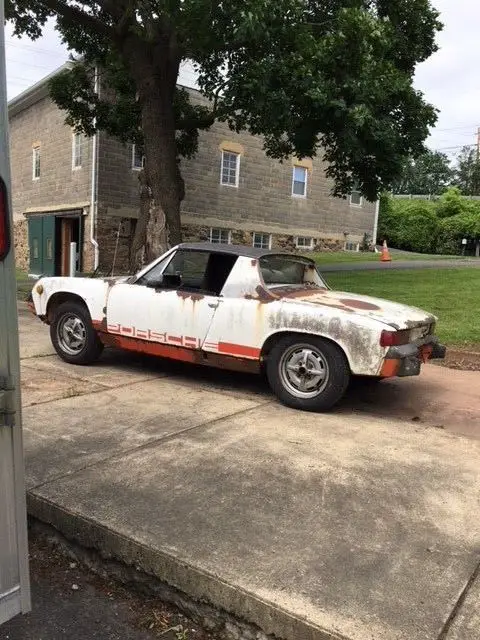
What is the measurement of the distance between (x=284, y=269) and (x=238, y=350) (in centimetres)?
115

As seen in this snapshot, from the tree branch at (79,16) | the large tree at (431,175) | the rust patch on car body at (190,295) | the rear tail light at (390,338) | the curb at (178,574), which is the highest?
the large tree at (431,175)

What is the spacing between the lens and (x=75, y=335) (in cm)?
666

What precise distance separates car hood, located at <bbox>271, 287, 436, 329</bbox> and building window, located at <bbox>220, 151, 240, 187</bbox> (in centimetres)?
1670

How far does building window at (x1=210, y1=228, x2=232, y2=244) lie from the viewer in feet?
72.3

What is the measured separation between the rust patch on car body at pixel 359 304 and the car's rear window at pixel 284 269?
0.75 m

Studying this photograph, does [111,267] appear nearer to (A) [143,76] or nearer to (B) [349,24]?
(A) [143,76]

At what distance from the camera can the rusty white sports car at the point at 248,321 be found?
507 centimetres

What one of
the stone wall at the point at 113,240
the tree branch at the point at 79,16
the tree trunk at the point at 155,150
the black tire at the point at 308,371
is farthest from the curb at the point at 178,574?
the stone wall at the point at 113,240

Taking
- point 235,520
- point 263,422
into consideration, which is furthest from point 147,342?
point 235,520

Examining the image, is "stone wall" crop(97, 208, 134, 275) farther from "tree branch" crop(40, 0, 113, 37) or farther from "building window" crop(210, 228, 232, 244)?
"tree branch" crop(40, 0, 113, 37)

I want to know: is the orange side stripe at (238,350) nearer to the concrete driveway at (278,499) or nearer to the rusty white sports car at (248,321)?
the rusty white sports car at (248,321)

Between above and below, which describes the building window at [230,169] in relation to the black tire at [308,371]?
above

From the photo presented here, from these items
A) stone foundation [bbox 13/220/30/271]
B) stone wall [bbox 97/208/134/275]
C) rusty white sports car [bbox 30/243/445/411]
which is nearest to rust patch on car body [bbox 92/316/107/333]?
rusty white sports car [bbox 30/243/445/411]

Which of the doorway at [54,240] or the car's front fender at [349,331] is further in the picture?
the doorway at [54,240]
